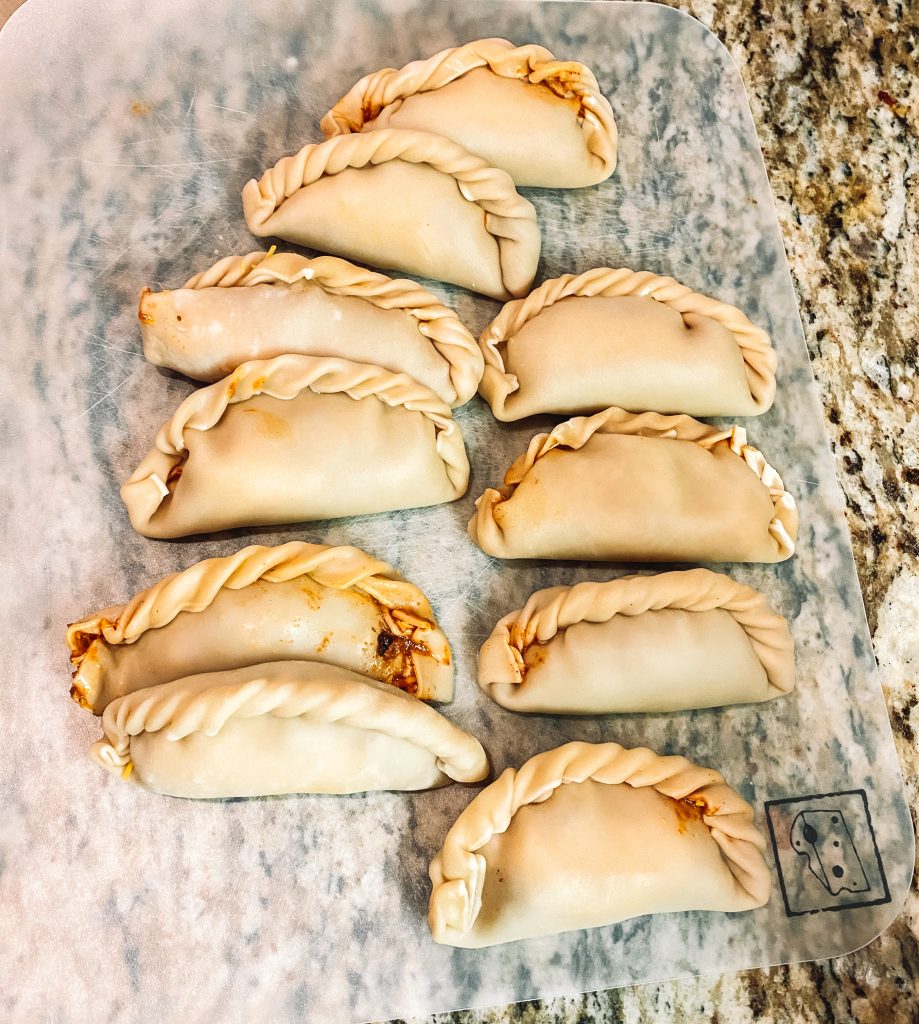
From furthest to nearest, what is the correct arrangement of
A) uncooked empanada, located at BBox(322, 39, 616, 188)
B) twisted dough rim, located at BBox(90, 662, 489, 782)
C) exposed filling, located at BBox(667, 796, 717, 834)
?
uncooked empanada, located at BBox(322, 39, 616, 188)
exposed filling, located at BBox(667, 796, 717, 834)
twisted dough rim, located at BBox(90, 662, 489, 782)

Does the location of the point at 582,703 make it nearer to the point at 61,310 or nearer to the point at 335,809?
the point at 335,809

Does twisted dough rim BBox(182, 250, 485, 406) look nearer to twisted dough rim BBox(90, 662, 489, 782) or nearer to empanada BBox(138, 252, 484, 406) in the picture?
empanada BBox(138, 252, 484, 406)

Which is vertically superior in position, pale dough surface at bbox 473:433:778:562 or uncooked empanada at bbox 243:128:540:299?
uncooked empanada at bbox 243:128:540:299

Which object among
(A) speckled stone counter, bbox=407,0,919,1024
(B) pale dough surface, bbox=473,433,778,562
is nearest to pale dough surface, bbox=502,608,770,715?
(B) pale dough surface, bbox=473,433,778,562

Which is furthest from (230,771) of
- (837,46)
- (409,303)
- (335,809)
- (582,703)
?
(837,46)

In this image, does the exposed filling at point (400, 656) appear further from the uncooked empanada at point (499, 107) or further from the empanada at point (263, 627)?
the uncooked empanada at point (499, 107)

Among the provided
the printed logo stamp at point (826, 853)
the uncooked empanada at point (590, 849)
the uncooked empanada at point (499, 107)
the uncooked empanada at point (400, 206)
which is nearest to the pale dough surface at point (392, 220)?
the uncooked empanada at point (400, 206)

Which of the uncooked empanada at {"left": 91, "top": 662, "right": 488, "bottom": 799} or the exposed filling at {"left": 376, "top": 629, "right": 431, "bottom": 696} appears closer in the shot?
the uncooked empanada at {"left": 91, "top": 662, "right": 488, "bottom": 799}
